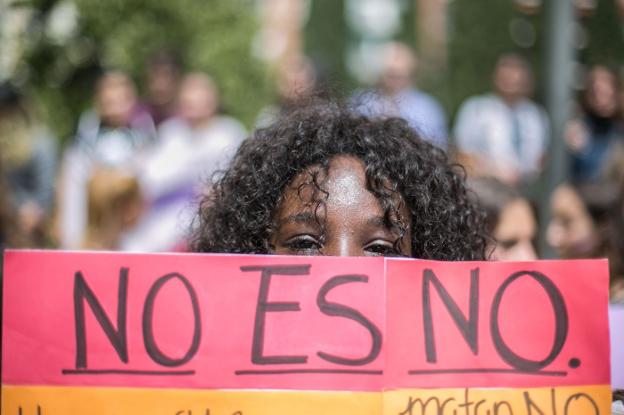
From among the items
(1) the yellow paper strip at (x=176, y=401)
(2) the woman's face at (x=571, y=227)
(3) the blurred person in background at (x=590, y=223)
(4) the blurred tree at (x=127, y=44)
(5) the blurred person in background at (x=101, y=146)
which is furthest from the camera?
(4) the blurred tree at (x=127, y=44)

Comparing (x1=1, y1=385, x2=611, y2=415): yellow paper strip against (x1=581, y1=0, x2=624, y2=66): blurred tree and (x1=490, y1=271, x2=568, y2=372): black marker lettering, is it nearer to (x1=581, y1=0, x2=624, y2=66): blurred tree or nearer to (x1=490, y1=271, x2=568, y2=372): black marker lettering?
(x1=490, y1=271, x2=568, y2=372): black marker lettering

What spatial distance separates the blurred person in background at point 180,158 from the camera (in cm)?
584

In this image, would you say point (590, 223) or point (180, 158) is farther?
point (180, 158)

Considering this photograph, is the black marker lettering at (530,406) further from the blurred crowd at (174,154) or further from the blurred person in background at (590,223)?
the blurred crowd at (174,154)

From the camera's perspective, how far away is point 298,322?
7.07 feet

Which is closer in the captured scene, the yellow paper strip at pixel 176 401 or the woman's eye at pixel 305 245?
the yellow paper strip at pixel 176 401

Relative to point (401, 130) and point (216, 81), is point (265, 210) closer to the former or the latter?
point (401, 130)

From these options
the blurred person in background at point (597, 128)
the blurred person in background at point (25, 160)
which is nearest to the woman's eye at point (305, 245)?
the blurred person in background at point (597, 128)

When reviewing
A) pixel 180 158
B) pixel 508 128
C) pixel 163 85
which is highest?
pixel 163 85

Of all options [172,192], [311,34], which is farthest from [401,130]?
[311,34]

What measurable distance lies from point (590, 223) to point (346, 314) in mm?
3686

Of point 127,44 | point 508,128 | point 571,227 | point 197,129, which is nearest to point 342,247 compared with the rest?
point 571,227

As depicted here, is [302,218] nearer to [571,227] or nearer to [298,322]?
[298,322]

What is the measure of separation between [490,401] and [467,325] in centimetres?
17
